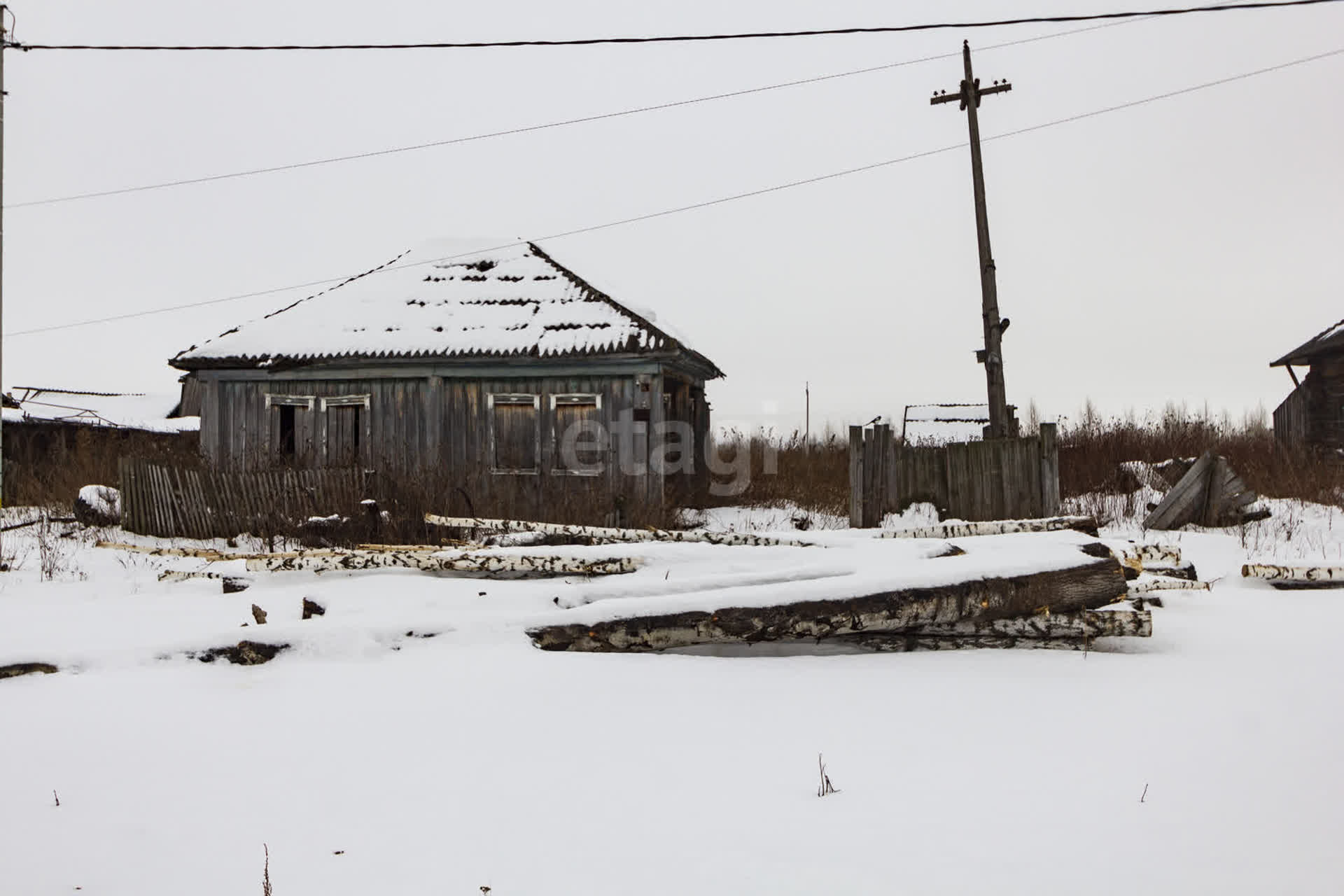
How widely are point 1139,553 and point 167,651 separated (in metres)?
6.47

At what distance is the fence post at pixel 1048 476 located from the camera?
10594 millimetres


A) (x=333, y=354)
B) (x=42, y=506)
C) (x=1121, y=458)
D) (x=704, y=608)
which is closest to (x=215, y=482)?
(x=333, y=354)

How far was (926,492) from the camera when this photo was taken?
38.0 feet

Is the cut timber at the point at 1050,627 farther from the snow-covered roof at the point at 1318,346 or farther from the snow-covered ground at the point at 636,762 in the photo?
the snow-covered roof at the point at 1318,346

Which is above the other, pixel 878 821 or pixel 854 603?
pixel 854 603

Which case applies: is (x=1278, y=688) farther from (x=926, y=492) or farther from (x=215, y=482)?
(x=215, y=482)

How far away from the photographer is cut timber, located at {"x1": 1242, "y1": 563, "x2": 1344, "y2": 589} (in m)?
6.66

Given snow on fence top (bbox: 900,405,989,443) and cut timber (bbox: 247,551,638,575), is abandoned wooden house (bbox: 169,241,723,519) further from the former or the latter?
snow on fence top (bbox: 900,405,989,443)

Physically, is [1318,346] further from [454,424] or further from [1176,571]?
[454,424]

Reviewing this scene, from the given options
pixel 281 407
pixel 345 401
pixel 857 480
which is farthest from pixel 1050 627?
pixel 281 407

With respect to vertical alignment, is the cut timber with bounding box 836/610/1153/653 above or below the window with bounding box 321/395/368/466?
below

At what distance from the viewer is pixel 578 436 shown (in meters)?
13.0

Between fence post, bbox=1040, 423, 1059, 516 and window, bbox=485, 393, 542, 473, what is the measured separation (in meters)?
7.31

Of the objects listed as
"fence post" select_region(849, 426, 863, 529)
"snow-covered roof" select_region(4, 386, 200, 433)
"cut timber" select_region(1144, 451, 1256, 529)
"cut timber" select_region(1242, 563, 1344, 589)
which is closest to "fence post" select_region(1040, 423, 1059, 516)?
"cut timber" select_region(1144, 451, 1256, 529)
